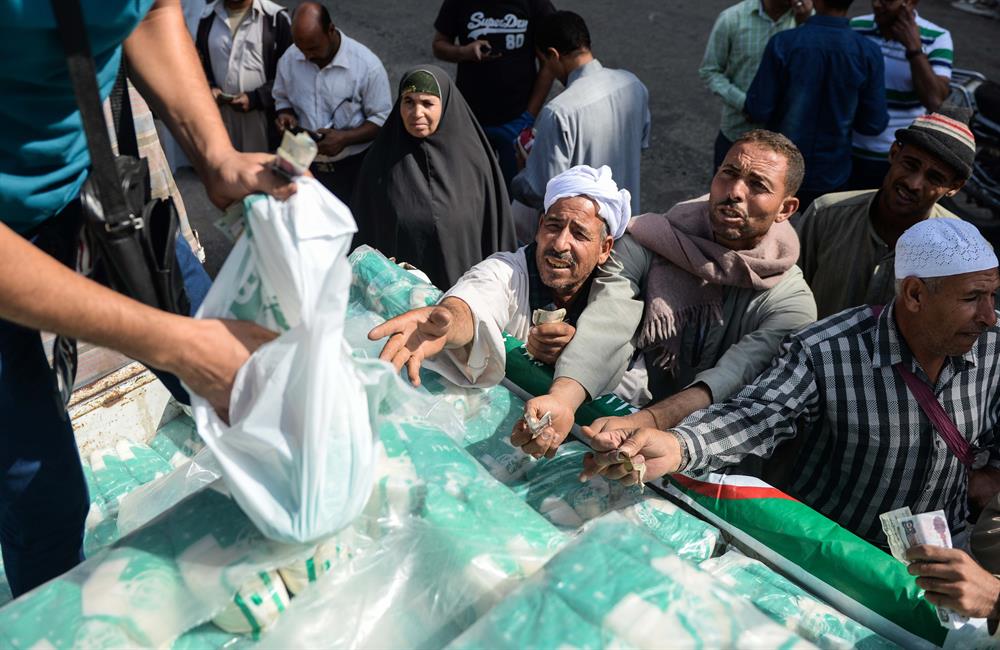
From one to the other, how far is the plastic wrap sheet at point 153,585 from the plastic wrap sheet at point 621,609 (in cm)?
39

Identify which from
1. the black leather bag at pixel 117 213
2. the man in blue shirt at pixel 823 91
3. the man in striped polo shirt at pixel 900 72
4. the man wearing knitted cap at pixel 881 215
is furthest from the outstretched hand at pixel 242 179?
the man in striped polo shirt at pixel 900 72

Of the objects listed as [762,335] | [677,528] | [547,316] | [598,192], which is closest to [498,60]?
[598,192]

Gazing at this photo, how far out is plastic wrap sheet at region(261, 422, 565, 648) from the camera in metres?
1.40

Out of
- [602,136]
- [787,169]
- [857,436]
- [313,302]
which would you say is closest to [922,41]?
[602,136]

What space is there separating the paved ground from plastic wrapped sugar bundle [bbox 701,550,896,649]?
400cm

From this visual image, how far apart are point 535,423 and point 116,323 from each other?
1013 millimetres

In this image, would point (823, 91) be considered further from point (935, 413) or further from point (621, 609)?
point (621, 609)

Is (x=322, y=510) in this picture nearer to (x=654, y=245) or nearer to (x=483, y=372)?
(x=483, y=372)

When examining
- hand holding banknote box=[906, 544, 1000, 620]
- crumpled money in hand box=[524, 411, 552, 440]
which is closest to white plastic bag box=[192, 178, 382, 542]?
crumpled money in hand box=[524, 411, 552, 440]

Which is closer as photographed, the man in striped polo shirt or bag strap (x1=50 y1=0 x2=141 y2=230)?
bag strap (x1=50 y1=0 x2=141 y2=230)

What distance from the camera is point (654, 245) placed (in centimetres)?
258

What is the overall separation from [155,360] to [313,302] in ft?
0.79

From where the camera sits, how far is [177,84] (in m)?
1.60

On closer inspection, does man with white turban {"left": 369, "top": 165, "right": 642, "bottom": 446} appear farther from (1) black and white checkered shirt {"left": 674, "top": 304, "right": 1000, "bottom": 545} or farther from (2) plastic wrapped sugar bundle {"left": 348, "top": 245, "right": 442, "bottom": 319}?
(1) black and white checkered shirt {"left": 674, "top": 304, "right": 1000, "bottom": 545}
